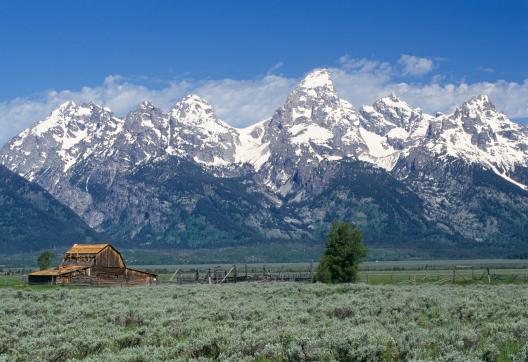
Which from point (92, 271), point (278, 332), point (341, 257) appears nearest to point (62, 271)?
point (92, 271)

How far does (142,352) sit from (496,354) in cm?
1000

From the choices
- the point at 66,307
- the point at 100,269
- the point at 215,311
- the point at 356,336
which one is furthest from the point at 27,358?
the point at 100,269

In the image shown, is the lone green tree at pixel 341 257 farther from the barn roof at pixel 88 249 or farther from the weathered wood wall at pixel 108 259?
the barn roof at pixel 88 249

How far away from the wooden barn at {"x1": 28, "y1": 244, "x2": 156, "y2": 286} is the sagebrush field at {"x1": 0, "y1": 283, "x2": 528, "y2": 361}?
193 ft

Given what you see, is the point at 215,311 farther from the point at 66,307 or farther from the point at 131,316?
the point at 66,307

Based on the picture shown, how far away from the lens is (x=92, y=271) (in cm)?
10262

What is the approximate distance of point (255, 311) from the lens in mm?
33594

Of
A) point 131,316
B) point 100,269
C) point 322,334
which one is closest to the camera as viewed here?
point 322,334

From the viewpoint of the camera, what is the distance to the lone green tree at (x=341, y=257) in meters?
80.1

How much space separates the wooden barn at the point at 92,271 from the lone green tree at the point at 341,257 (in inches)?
1078

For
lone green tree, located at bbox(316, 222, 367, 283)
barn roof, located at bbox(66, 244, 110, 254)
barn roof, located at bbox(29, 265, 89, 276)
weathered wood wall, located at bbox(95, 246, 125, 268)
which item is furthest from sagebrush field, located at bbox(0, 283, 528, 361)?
barn roof, located at bbox(66, 244, 110, 254)

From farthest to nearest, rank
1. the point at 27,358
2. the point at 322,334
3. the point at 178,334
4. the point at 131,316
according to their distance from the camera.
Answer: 1. the point at 131,316
2. the point at 178,334
3. the point at 322,334
4. the point at 27,358

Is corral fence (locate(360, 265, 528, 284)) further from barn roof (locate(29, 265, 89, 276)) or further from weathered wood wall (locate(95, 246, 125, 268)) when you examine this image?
barn roof (locate(29, 265, 89, 276))

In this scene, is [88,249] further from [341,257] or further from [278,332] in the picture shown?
[278,332]
